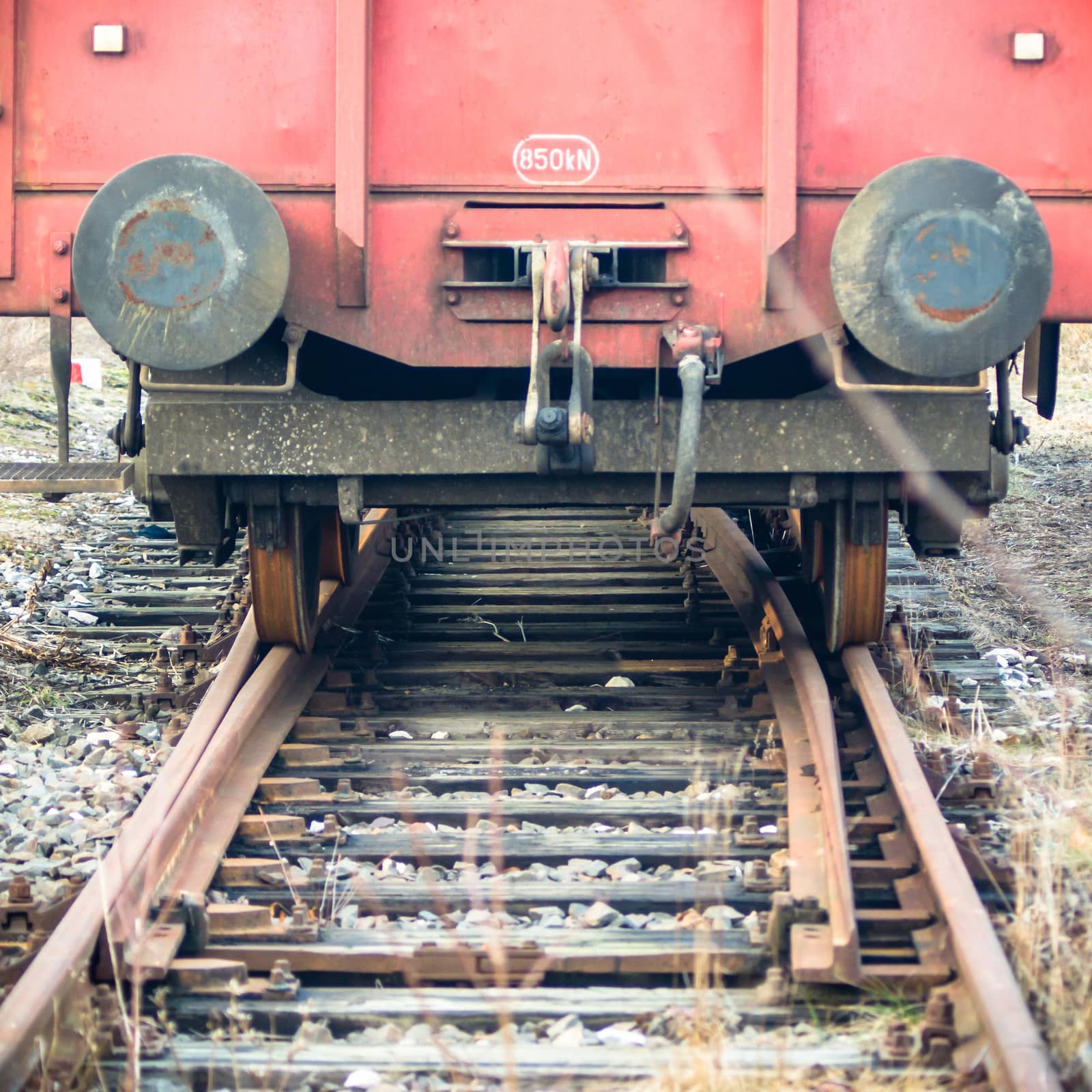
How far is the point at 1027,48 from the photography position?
14.6 feet

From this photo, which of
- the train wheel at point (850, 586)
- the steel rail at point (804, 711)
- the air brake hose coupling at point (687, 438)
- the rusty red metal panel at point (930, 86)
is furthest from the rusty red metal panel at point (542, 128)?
the steel rail at point (804, 711)

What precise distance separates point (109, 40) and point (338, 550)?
7.50ft

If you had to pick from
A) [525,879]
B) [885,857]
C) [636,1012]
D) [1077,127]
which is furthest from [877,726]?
[1077,127]

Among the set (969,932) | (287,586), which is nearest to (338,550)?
(287,586)

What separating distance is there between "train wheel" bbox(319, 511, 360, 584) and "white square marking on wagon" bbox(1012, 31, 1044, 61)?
9.95 ft

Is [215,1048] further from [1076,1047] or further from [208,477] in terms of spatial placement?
[208,477]

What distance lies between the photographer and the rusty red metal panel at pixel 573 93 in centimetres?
444

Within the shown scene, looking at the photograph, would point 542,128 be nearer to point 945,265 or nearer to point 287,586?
point 945,265

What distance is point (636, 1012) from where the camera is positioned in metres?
3.03

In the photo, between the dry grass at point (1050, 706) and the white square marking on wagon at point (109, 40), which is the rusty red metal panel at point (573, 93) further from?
the dry grass at point (1050, 706)

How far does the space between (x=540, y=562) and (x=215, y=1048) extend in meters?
4.18

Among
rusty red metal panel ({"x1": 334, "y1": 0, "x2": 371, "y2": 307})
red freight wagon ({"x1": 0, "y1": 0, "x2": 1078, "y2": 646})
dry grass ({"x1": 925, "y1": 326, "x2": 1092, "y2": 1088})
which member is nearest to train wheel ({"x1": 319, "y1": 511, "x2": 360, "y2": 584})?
red freight wagon ({"x1": 0, "y1": 0, "x2": 1078, "y2": 646})

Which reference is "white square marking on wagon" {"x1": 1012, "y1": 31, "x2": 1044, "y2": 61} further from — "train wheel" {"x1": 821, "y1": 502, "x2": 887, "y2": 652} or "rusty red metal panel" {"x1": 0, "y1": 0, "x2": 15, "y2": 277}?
"rusty red metal panel" {"x1": 0, "y1": 0, "x2": 15, "y2": 277}

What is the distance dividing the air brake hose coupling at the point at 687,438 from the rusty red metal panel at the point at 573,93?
0.64 metres
